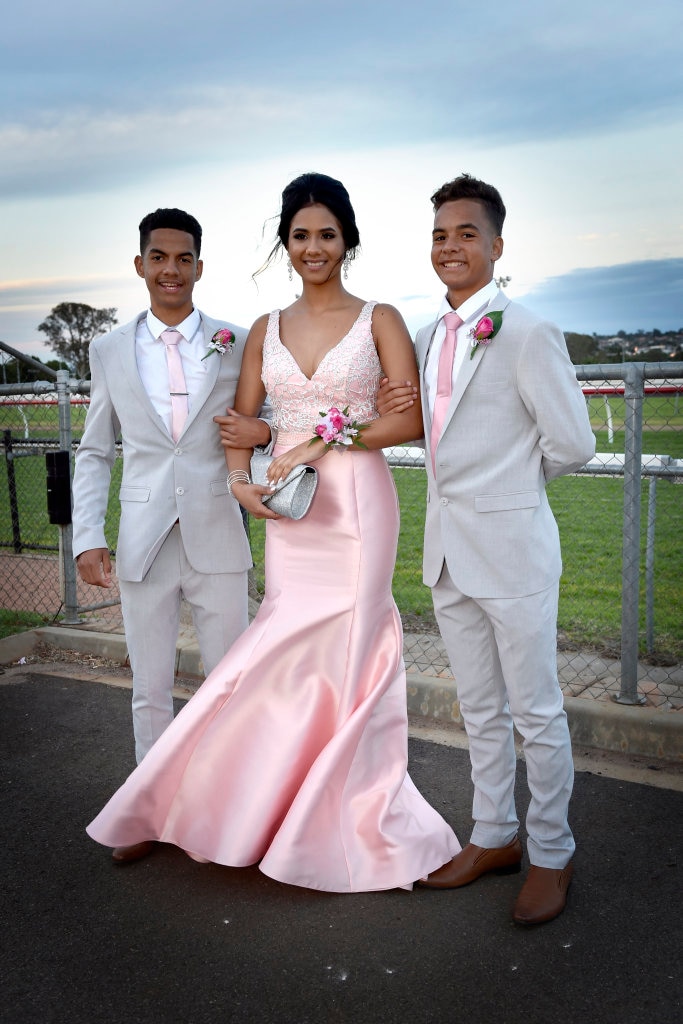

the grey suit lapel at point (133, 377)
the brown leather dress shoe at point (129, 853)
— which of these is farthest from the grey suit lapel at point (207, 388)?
the brown leather dress shoe at point (129, 853)

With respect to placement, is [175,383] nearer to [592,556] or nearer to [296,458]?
[296,458]

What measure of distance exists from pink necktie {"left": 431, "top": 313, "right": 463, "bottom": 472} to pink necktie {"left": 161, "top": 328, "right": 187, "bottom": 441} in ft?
Answer: 3.57

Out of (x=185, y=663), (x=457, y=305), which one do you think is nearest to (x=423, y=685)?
(x=185, y=663)

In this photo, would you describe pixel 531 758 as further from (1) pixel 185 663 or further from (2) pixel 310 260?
(1) pixel 185 663

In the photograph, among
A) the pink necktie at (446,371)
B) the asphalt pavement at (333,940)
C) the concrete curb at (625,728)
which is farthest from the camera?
the concrete curb at (625,728)

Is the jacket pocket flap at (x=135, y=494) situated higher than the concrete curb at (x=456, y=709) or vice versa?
the jacket pocket flap at (x=135, y=494)

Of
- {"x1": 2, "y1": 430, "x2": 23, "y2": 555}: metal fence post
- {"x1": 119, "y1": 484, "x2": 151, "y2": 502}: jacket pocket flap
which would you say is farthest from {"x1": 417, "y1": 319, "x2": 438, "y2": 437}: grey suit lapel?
{"x1": 2, "y1": 430, "x2": 23, "y2": 555}: metal fence post

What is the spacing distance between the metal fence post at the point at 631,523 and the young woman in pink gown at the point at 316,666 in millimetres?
1603

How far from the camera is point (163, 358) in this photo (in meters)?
3.78

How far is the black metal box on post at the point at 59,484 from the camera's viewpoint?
20.3 feet

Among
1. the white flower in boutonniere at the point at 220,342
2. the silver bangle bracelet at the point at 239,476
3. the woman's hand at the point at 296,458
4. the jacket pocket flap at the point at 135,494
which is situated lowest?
the jacket pocket flap at the point at 135,494

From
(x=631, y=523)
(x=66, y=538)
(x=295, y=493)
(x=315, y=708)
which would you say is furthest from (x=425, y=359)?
(x=66, y=538)

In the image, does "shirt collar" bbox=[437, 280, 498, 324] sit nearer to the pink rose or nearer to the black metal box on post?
the pink rose

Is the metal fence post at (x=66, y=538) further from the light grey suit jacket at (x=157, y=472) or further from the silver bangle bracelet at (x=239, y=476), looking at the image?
the silver bangle bracelet at (x=239, y=476)
